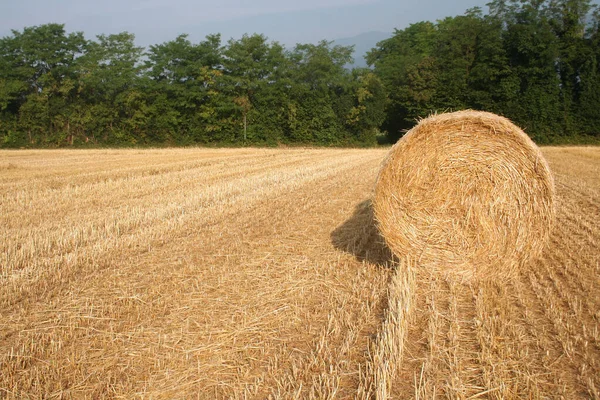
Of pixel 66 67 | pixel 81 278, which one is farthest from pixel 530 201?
pixel 66 67

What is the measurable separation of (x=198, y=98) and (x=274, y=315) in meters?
31.2

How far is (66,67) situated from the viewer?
35.4m

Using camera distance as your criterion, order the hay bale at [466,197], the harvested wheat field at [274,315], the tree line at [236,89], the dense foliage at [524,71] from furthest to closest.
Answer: the tree line at [236,89]
the dense foliage at [524,71]
the hay bale at [466,197]
the harvested wheat field at [274,315]

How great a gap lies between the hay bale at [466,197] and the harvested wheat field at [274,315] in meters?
0.28

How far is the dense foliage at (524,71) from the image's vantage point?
29.2 metres

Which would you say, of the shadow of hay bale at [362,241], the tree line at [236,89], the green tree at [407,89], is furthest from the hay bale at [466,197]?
the tree line at [236,89]

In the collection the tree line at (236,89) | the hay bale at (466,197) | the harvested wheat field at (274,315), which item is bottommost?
the harvested wheat field at (274,315)

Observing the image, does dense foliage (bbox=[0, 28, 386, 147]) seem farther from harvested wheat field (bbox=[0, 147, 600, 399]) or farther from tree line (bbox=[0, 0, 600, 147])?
harvested wheat field (bbox=[0, 147, 600, 399])

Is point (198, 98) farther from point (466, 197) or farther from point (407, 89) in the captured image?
point (466, 197)

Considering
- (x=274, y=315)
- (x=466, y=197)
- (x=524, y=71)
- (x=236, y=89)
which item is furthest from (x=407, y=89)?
(x=274, y=315)

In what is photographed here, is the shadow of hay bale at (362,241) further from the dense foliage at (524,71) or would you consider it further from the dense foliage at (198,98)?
the dense foliage at (198,98)

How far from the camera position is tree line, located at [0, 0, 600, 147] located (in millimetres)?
32781

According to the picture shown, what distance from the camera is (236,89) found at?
33.4 metres

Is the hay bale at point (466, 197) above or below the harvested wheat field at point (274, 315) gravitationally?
above
